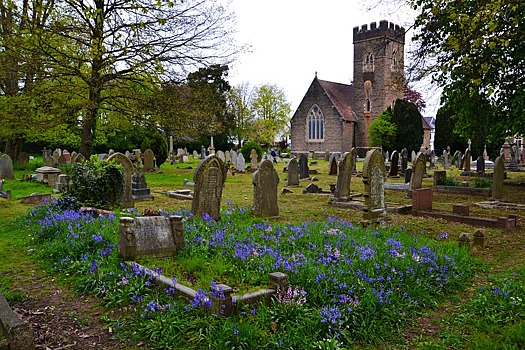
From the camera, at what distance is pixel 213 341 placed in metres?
3.60

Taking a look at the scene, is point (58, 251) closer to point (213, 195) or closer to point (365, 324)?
point (213, 195)

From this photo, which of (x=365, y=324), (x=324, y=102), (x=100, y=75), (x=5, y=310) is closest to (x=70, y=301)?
(x=5, y=310)

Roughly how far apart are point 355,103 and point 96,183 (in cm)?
4366

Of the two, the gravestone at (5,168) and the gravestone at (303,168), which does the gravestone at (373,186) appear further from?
the gravestone at (5,168)

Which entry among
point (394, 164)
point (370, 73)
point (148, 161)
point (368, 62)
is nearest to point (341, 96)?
point (370, 73)

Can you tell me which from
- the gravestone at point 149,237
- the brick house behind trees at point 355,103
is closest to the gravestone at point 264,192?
the gravestone at point 149,237

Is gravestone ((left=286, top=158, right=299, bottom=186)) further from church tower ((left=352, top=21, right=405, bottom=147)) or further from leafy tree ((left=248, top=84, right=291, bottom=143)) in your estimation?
leafy tree ((left=248, top=84, right=291, bottom=143))

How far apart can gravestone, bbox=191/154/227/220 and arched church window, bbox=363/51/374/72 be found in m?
42.4

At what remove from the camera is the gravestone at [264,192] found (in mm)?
9750

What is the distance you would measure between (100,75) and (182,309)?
1676 centimetres

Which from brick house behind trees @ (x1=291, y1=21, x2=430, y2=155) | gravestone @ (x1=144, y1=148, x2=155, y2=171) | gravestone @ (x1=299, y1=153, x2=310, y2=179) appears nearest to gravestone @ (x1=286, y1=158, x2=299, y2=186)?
gravestone @ (x1=299, y1=153, x2=310, y2=179)

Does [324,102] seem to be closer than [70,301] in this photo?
No

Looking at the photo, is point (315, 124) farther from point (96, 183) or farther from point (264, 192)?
point (96, 183)

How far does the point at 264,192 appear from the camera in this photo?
980 cm
